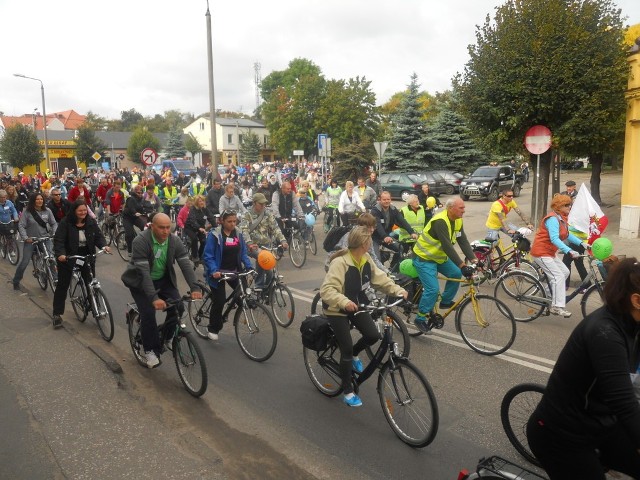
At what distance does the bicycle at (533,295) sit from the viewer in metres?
7.27

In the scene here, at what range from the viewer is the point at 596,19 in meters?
13.5

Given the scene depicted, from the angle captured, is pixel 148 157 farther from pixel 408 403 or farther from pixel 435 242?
pixel 408 403

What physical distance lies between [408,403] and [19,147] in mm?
53850

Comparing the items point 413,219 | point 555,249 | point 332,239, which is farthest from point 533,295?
point 332,239

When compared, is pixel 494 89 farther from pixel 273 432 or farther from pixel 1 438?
pixel 1 438

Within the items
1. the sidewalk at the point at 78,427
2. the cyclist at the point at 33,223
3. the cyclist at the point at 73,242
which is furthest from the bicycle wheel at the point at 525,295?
the cyclist at the point at 33,223

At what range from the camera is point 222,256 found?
645 centimetres

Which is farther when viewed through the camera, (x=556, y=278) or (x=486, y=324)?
(x=556, y=278)

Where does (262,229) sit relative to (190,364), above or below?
above

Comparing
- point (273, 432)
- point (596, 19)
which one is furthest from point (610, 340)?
point (596, 19)

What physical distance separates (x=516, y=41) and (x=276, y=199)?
25.2 ft

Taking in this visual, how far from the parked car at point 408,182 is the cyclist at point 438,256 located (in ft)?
67.8

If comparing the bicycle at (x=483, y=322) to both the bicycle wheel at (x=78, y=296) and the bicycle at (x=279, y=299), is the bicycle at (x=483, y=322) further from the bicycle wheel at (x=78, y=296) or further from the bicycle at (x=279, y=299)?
the bicycle wheel at (x=78, y=296)

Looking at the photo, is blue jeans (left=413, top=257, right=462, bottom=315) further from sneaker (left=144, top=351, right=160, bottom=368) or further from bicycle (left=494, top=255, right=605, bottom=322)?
sneaker (left=144, top=351, right=160, bottom=368)
